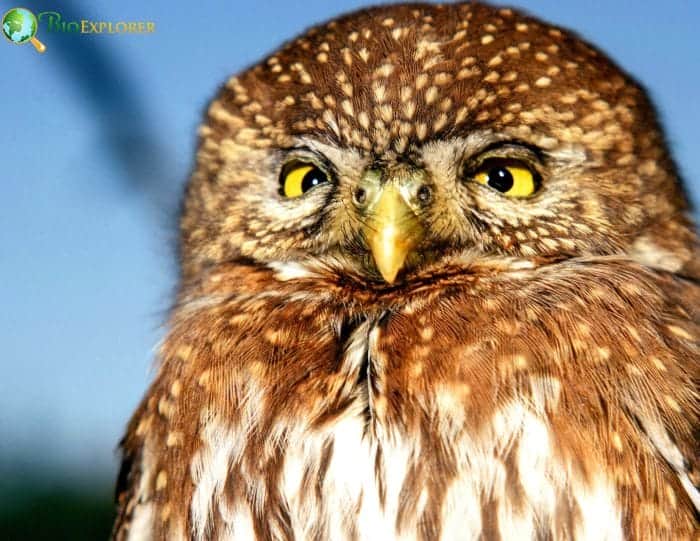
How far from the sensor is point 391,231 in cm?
182

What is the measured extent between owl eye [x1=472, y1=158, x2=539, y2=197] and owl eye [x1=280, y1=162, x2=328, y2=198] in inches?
13.1

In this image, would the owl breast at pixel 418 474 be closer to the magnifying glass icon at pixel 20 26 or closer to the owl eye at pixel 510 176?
the owl eye at pixel 510 176

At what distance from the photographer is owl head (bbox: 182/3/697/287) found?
6.16ft

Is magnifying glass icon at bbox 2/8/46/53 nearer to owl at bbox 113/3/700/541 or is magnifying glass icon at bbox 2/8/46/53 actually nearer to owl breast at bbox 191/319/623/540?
owl at bbox 113/3/700/541

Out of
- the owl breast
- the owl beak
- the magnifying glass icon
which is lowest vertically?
the owl breast

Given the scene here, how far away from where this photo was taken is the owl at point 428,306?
164 cm

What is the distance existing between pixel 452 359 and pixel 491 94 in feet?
1.85

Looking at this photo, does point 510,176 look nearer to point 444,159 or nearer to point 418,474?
point 444,159

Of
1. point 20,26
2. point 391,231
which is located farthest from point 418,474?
point 20,26

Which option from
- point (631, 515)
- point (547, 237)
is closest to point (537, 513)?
point (631, 515)

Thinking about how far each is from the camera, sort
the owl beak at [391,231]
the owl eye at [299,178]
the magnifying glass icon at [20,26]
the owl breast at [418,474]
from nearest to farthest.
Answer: the owl breast at [418,474] → the owl beak at [391,231] → the owl eye at [299,178] → the magnifying glass icon at [20,26]

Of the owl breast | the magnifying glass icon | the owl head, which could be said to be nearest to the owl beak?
the owl head

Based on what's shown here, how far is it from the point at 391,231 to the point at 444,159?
19cm

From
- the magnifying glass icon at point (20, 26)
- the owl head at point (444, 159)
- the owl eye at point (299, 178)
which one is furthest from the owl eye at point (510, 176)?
the magnifying glass icon at point (20, 26)
